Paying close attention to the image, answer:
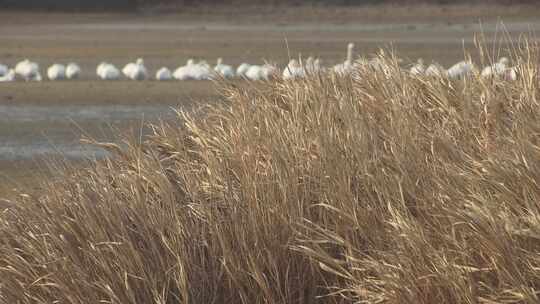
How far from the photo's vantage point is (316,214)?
9203 millimetres

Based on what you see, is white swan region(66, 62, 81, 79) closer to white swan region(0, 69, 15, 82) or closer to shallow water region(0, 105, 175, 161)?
white swan region(0, 69, 15, 82)

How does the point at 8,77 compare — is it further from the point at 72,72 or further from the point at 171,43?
the point at 171,43

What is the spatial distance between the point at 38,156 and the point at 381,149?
9591 millimetres

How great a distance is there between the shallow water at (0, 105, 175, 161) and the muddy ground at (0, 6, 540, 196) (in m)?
0.03

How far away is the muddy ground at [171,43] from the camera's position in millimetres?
21922

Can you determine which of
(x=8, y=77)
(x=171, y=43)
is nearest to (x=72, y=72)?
(x=8, y=77)

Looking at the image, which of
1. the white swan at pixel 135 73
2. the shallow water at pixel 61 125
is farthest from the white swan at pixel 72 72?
the shallow water at pixel 61 125

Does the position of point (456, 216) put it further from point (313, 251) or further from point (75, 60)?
point (75, 60)

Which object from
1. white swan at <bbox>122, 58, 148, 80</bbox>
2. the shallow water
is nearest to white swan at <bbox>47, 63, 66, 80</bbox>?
white swan at <bbox>122, 58, 148, 80</bbox>

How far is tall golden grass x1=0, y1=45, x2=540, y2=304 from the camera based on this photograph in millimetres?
8156

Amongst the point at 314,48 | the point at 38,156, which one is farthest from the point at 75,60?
the point at 38,156

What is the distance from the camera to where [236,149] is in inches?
387

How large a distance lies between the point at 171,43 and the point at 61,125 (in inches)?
1030

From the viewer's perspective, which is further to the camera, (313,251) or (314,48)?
(314,48)
